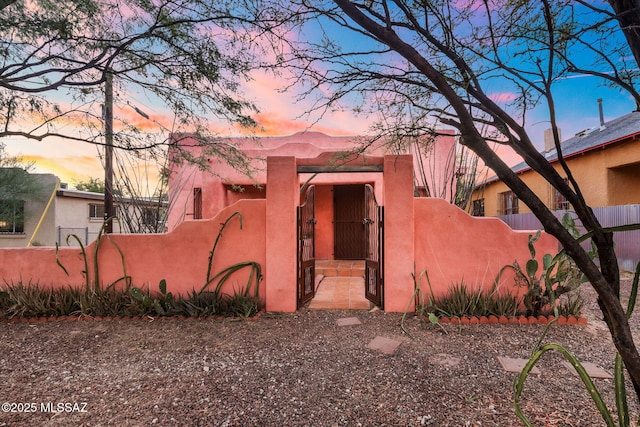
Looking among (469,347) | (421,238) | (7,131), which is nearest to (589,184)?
(421,238)

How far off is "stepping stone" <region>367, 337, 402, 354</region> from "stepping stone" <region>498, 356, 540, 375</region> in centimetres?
112

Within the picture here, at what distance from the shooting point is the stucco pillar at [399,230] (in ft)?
16.1

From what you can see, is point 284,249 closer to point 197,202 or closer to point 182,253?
point 182,253

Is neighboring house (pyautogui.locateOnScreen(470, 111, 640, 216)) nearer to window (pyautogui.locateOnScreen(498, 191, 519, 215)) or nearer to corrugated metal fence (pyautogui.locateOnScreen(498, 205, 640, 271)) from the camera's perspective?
corrugated metal fence (pyautogui.locateOnScreen(498, 205, 640, 271))

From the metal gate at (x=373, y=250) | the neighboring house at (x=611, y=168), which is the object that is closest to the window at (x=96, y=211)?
the metal gate at (x=373, y=250)

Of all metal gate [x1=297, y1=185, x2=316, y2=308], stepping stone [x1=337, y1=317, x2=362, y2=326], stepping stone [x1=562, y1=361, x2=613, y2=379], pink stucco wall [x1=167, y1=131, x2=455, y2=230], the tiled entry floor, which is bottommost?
stepping stone [x1=562, y1=361, x2=613, y2=379]

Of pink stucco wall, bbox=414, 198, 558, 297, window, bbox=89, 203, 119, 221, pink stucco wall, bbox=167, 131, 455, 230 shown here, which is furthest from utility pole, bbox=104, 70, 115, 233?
window, bbox=89, 203, 119, 221

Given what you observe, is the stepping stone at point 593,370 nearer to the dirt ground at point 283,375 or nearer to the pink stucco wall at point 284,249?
the dirt ground at point 283,375

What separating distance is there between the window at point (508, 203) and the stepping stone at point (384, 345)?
538 inches

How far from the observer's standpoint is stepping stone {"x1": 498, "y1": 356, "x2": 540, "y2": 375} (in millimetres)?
3145

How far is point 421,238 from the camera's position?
4.98m

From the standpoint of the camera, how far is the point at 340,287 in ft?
21.8

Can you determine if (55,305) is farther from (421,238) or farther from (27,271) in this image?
(421,238)

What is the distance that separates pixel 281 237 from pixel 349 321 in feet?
5.57
